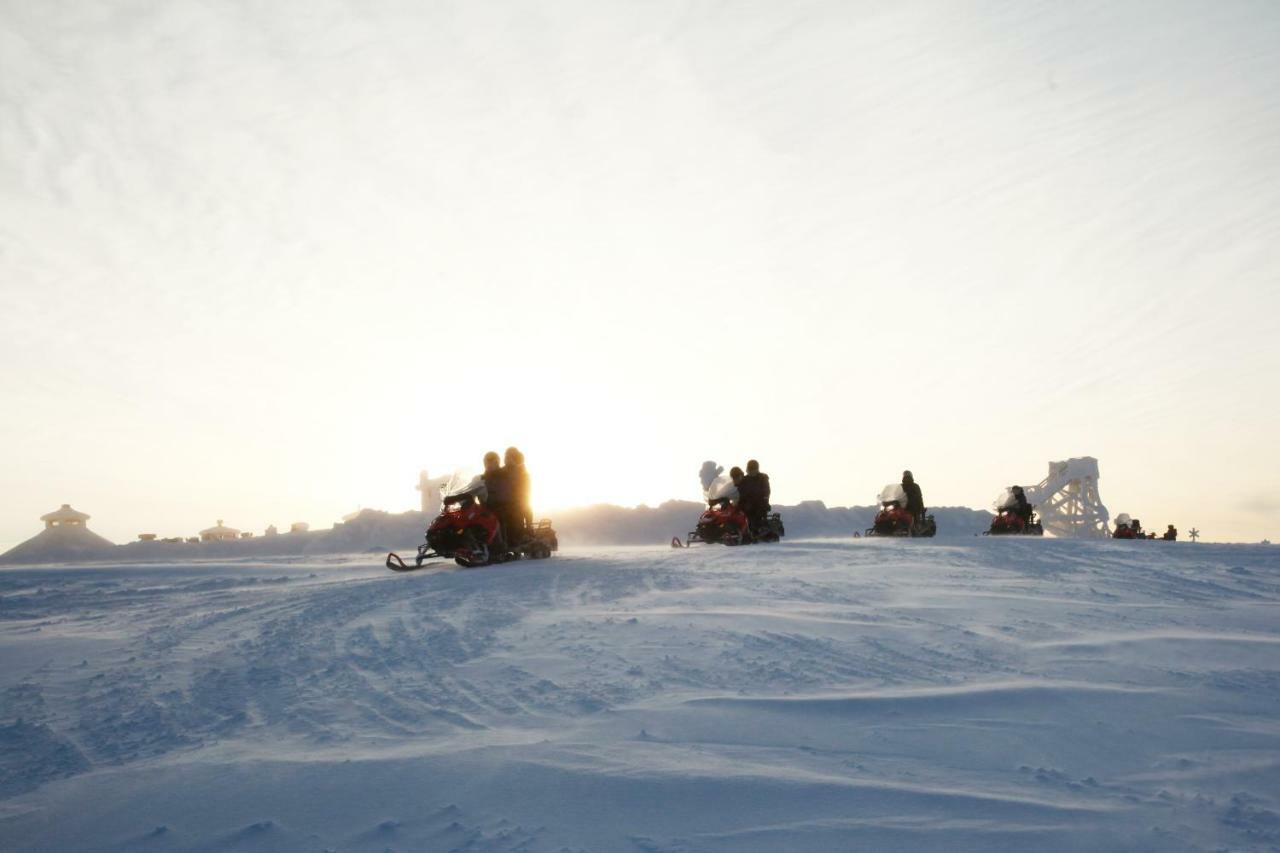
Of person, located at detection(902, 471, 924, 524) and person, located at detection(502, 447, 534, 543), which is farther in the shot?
person, located at detection(902, 471, 924, 524)

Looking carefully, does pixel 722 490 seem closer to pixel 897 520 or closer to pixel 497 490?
pixel 897 520

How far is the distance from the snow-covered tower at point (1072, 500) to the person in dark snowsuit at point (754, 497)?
1779 cm

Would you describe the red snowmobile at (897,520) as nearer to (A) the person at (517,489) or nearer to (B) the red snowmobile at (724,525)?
(B) the red snowmobile at (724,525)

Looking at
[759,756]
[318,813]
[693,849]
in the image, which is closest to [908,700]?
[759,756]

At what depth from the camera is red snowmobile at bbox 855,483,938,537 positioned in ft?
73.4

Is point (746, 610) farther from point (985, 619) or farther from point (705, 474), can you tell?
point (705, 474)

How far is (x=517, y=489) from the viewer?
51.9ft

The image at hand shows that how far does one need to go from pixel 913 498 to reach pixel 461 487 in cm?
1224

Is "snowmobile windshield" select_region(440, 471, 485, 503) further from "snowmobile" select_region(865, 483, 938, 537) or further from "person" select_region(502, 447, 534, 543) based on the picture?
"snowmobile" select_region(865, 483, 938, 537)

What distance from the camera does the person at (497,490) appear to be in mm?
15602

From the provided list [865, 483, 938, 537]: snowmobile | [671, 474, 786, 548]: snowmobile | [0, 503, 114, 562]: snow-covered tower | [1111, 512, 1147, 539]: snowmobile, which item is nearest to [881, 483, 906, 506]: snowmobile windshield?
[865, 483, 938, 537]: snowmobile

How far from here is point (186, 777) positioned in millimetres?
4297

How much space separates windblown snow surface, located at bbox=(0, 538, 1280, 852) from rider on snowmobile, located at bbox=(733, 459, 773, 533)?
10.8 meters

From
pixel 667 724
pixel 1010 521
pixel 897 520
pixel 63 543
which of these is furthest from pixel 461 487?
pixel 63 543
